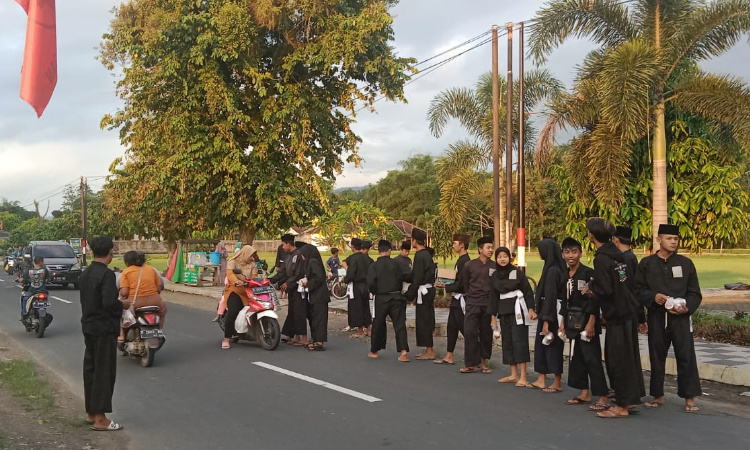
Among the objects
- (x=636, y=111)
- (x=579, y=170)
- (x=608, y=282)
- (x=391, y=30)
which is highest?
(x=391, y=30)

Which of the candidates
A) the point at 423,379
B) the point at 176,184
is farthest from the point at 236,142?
the point at 423,379

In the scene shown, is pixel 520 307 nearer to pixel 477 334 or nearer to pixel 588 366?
pixel 477 334

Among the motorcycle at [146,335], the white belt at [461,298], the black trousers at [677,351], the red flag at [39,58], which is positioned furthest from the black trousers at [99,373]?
the black trousers at [677,351]

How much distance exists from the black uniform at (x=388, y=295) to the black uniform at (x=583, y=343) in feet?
10.7

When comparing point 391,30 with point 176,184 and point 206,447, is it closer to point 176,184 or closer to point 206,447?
point 176,184

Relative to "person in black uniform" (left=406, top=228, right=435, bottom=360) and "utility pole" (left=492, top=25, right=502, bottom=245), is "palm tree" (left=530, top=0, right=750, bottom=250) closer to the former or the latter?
"utility pole" (left=492, top=25, right=502, bottom=245)

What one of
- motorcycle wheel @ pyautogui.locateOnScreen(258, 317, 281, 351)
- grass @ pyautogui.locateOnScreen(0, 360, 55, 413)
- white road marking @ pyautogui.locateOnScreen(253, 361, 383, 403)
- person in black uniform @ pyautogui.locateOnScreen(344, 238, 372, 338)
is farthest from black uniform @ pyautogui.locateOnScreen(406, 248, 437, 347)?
grass @ pyautogui.locateOnScreen(0, 360, 55, 413)

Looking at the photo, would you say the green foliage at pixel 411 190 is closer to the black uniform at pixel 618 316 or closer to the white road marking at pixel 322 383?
the white road marking at pixel 322 383

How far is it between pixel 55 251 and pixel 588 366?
24.6 meters

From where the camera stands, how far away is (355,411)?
7035 mm

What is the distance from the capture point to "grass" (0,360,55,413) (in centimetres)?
752

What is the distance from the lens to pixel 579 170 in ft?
55.0

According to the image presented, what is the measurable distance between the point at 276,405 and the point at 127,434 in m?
1.54

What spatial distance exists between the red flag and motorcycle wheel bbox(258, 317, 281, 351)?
557 cm
